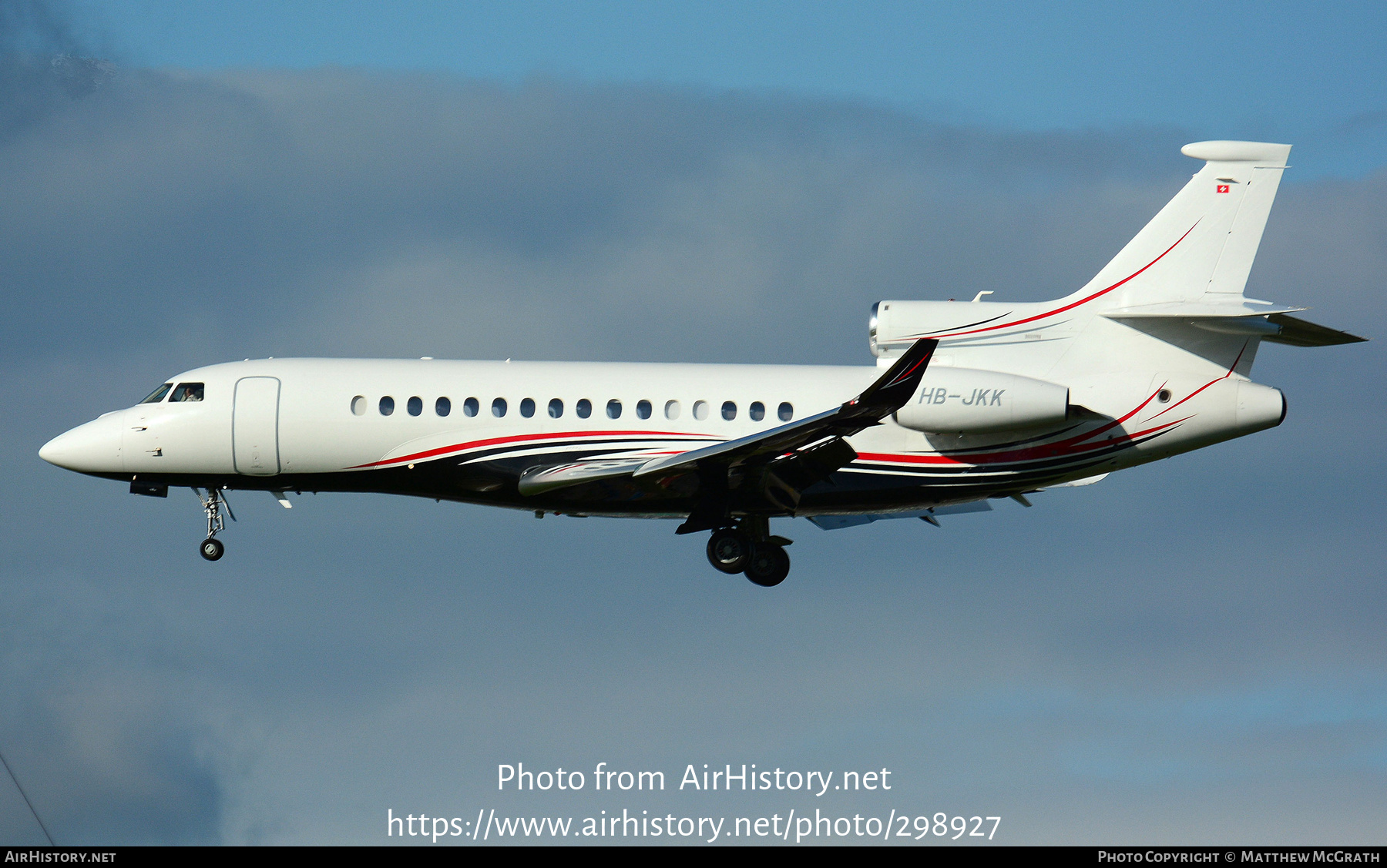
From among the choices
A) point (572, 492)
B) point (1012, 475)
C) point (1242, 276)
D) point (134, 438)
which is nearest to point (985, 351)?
point (1012, 475)

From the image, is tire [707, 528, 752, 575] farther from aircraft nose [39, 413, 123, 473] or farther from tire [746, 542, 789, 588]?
aircraft nose [39, 413, 123, 473]

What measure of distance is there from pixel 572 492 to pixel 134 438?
8.35 meters

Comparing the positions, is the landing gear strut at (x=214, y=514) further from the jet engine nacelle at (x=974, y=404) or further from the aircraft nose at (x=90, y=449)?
the jet engine nacelle at (x=974, y=404)

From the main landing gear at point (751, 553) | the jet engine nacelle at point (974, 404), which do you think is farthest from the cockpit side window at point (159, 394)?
the jet engine nacelle at point (974, 404)

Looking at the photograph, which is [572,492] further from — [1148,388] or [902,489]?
[1148,388]

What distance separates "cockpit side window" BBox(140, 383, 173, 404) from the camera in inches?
1193

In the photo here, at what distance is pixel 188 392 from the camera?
30094mm

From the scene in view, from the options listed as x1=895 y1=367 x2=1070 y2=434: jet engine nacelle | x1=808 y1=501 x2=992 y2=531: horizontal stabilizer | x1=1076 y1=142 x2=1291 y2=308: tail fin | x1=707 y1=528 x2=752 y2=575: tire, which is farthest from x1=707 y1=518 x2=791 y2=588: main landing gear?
x1=1076 y1=142 x2=1291 y2=308: tail fin

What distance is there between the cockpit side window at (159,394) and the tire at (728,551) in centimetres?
1055

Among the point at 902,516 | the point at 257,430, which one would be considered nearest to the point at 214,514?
the point at 257,430

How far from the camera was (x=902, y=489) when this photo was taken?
2923 centimetres

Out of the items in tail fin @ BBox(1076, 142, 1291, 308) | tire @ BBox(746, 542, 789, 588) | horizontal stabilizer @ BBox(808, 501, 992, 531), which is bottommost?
tire @ BBox(746, 542, 789, 588)

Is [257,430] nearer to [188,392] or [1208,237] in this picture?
Answer: [188,392]

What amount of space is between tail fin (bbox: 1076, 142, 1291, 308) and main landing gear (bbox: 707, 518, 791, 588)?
286 inches
